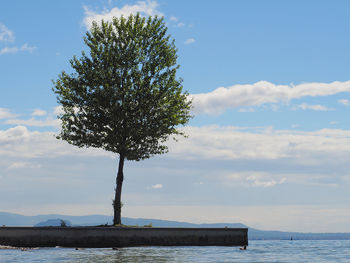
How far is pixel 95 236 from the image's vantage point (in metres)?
42.4

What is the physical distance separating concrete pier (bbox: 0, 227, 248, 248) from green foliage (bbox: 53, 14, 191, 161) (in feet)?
28.2

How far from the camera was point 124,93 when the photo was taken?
47.1 metres

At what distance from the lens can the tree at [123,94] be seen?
47.1 meters

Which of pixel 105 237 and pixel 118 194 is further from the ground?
pixel 118 194

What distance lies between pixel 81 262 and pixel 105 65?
22892 millimetres

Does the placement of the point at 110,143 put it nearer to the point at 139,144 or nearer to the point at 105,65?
the point at 139,144

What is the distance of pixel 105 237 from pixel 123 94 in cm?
1391

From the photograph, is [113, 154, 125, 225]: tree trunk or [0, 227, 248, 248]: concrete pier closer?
[0, 227, 248, 248]: concrete pier

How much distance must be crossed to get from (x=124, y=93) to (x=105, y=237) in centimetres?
1399

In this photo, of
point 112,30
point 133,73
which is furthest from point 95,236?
point 112,30

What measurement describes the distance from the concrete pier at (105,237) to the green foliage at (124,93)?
28.2ft

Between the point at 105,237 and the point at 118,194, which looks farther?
the point at 118,194

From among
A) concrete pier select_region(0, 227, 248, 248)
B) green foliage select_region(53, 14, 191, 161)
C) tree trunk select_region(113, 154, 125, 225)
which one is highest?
green foliage select_region(53, 14, 191, 161)

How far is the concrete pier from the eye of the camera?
41500 millimetres
